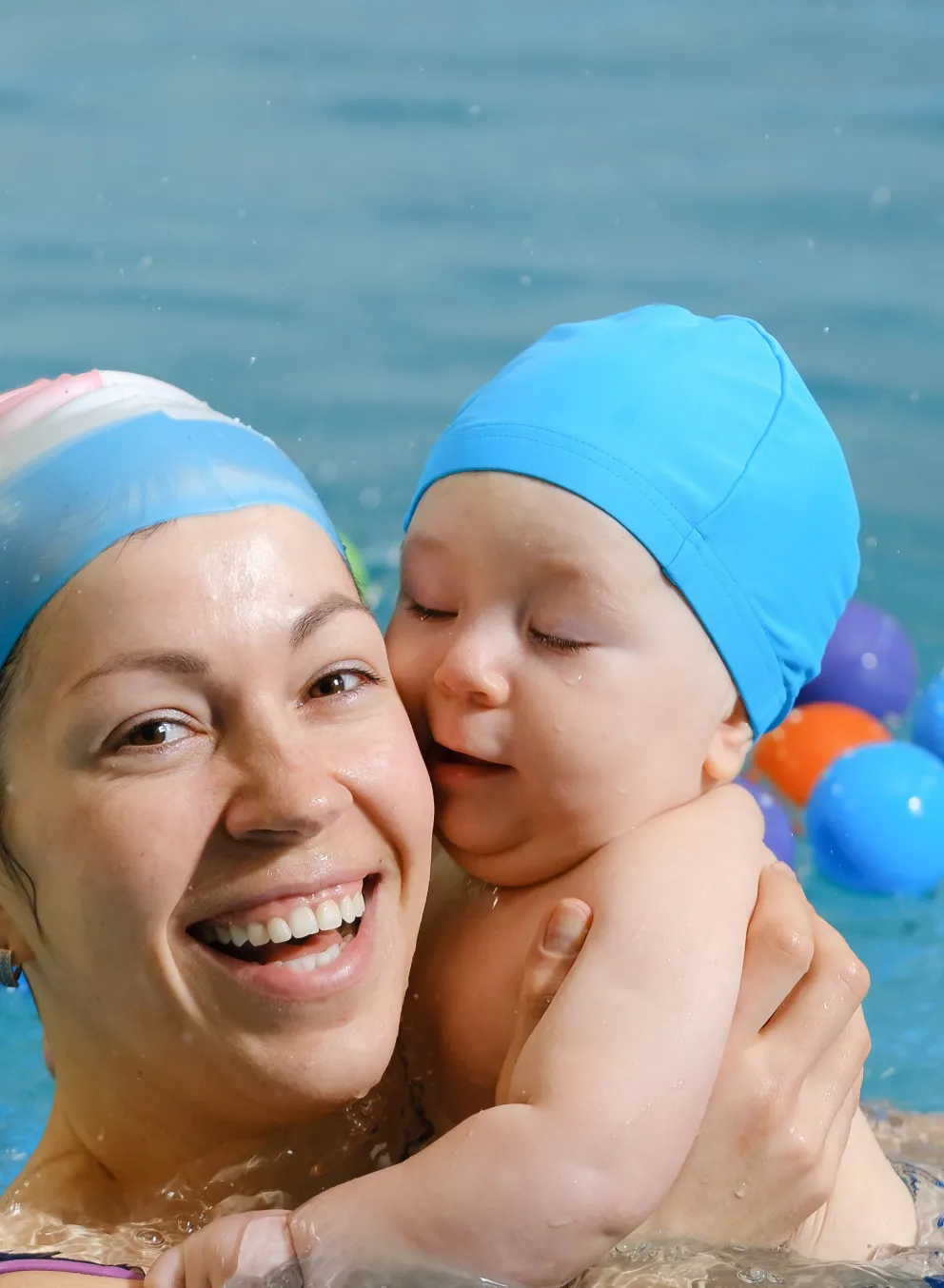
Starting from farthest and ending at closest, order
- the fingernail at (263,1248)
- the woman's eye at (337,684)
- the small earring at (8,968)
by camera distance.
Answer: the small earring at (8,968)
the woman's eye at (337,684)
the fingernail at (263,1248)

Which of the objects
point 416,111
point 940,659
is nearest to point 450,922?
point 940,659

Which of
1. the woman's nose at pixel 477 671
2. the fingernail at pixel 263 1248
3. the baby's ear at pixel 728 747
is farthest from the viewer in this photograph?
the baby's ear at pixel 728 747

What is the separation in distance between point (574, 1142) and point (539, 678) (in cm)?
68

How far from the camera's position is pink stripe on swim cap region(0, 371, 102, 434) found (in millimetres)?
2398

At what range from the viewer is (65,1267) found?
215 cm

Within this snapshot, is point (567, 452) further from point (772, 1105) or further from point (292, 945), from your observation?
point (772, 1105)

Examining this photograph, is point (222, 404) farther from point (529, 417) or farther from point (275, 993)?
point (275, 993)

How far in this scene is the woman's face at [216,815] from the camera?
213 cm

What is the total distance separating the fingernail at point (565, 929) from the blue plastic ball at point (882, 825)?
8.99 feet

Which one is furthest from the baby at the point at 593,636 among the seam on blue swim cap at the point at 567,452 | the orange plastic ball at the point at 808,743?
the orange plastic ball at the point at 808,743

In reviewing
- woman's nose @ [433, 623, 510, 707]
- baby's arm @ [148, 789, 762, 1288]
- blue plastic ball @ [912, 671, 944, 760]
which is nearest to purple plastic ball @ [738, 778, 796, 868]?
blue plastic ball @ [912, 671, 944, 760]

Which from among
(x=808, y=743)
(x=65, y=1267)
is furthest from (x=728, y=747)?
(x=808, y=743)

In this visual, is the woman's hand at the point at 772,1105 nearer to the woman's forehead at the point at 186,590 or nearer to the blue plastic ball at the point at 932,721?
the woman's forehead at the point at 186,590

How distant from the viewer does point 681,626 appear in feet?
8.64
